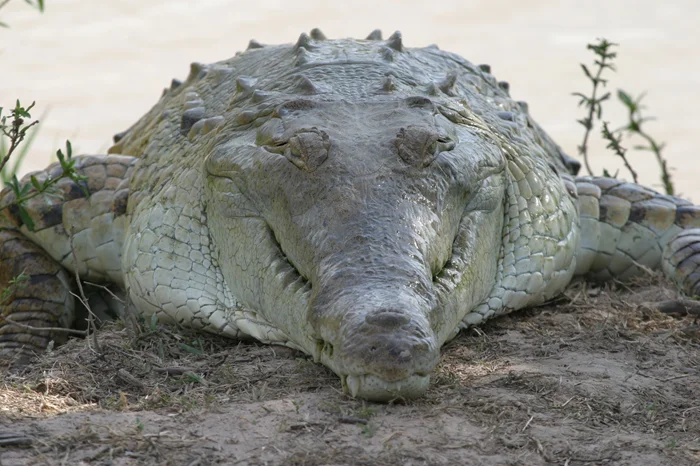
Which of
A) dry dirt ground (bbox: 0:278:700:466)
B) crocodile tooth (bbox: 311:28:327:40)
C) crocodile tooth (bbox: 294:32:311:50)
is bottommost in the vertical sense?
dry dirt ground (bbox: 0:278:700:466)

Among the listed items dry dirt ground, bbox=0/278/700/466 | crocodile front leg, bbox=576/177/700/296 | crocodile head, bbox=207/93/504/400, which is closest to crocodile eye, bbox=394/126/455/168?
crocodile head, bbox=207/93/504/400

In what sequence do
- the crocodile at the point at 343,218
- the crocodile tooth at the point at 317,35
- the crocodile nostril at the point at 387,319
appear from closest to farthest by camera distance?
1. the crocodile nostril at the point at 387,319
2. the crocodile at the point at 343,218
3. the crocodile tooth at the point at 317,35

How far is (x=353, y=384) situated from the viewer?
10.3ft

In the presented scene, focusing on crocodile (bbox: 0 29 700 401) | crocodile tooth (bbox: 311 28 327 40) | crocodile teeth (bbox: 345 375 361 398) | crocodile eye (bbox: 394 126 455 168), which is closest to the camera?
crocodile teeth (bbox: 345 375 361 398)

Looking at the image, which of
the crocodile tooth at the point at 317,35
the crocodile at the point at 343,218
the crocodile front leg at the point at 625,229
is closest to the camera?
the crocodile at the point at 343,218

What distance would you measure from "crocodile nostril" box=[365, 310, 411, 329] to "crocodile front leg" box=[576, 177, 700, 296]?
2.37 m

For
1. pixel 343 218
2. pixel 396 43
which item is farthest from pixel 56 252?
pixel 343 218

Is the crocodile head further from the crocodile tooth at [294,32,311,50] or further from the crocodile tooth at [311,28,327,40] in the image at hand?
the crocodile tooth at [311,28,327,40]

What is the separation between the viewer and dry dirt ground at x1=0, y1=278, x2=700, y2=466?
112 inches

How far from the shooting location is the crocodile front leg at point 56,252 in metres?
4.98

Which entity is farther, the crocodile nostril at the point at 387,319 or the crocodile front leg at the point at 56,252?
the crocodile front leg at the point at 56,252

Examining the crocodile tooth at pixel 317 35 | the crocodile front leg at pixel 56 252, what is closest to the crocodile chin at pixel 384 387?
the crocodile front leg at pixel 56 252

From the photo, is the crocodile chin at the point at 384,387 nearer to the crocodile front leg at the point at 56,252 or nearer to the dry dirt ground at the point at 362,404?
the dry dirt ground at the point at 362,404

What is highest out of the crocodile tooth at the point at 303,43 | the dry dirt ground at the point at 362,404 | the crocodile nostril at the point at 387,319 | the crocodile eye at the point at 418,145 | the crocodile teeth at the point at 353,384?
the crocodile tooth at the point at 303,43
